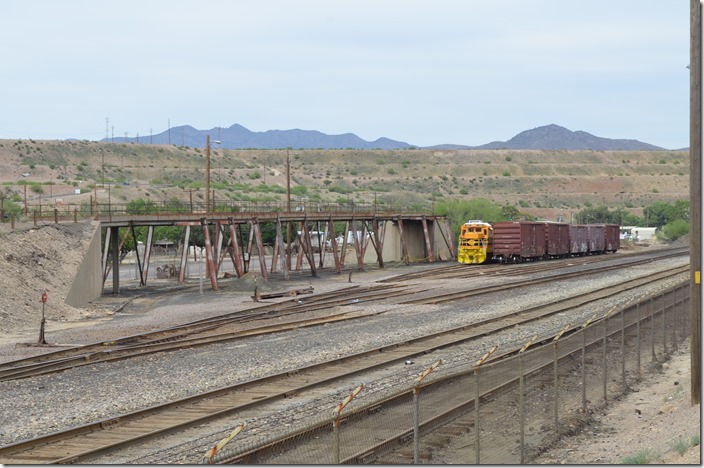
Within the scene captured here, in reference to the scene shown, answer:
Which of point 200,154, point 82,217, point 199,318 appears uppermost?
point 200,154

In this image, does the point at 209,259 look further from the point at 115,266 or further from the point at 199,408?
the point at 199,408

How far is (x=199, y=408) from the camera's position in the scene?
57.0 feet

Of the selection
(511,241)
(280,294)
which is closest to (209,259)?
(280,294)

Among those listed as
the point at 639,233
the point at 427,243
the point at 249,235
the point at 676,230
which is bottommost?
the point at 639,233

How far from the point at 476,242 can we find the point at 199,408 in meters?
53.6

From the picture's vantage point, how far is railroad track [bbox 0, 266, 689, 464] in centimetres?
1416

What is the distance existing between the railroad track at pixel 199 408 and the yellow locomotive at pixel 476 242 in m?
41.5

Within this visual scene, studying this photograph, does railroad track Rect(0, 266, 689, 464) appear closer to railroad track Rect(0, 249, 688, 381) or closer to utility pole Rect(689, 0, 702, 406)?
railroad track Rect(0, 249, 688, 381)

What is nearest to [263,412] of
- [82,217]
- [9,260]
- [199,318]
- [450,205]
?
[199,318]

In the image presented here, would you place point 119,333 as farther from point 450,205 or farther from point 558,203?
point 558,203

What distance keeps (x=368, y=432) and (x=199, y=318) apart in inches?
923

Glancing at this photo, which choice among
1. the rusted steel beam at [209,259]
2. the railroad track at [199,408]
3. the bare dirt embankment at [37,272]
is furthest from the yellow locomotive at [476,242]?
the railroad track at [199,408]

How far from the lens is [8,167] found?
487 feet

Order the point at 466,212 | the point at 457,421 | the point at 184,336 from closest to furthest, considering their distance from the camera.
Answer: the point at 457,421 → the point at 184,336 → the point at 466,212
